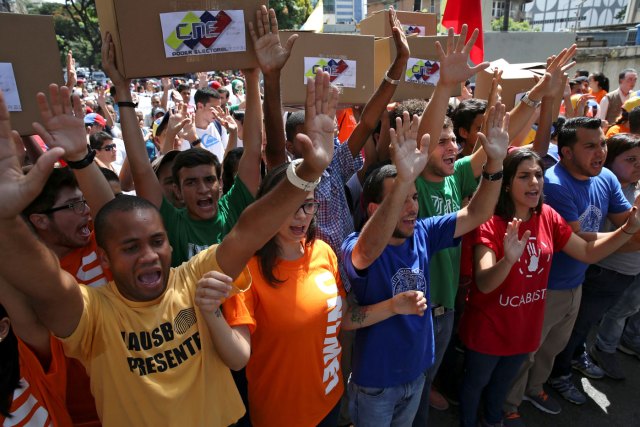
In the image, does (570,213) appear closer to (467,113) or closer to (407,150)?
(467,113)

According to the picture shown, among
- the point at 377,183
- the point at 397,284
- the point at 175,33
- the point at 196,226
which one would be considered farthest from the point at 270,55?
the point at 397,284

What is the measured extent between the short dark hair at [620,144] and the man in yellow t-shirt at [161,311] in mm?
2864

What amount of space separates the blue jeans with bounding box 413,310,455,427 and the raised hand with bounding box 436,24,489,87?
1.38 metres

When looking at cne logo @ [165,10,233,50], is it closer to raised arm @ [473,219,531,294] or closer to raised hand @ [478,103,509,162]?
raised hand @ [478,103,509,162]

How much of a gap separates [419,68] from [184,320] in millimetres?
2624

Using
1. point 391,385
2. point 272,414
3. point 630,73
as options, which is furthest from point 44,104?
point 630,73

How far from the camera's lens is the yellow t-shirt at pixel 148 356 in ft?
4.83

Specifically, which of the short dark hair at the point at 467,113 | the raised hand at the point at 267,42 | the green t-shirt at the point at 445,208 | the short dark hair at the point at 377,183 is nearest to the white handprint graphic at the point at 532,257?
the green t-shirt at the point at 445,208

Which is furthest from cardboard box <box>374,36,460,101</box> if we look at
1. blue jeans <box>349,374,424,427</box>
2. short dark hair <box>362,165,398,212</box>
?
blue jeans <box>349,374,424,427</box>

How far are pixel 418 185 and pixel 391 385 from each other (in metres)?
1.17

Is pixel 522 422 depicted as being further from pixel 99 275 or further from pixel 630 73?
pixel 630 73

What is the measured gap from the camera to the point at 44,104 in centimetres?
154

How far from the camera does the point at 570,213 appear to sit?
2.92m

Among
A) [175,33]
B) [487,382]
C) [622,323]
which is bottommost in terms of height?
[622,323]
